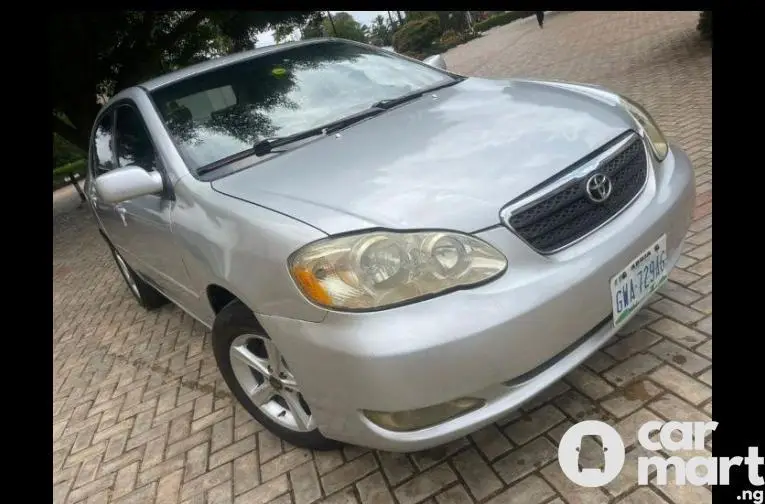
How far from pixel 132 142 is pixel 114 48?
796 centimetres

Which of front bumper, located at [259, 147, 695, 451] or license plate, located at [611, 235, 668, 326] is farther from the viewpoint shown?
license plate, located at [611, 235, 668, 326]

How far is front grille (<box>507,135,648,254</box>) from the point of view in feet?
5.90

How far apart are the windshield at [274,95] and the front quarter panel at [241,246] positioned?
0.94ft

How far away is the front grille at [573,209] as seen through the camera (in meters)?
1.80

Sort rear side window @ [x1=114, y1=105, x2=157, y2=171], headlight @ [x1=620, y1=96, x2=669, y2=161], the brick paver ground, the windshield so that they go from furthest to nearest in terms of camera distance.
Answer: rear side window @ [x1=114, y1=105, x2=157, y2=171], the windshield, headlight @ [x1=620, y1=96, x2=669, y2=161], the brick paver ground

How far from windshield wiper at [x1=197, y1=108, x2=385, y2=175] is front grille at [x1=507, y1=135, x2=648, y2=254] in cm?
110

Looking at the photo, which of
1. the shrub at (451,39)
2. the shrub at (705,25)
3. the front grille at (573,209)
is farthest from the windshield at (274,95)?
the shrub at (451,39)

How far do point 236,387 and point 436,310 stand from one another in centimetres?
122

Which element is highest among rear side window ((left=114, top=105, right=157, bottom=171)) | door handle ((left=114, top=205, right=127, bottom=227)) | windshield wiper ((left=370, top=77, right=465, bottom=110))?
rear side window ((left=114, top=105, right=157, bottom=171))

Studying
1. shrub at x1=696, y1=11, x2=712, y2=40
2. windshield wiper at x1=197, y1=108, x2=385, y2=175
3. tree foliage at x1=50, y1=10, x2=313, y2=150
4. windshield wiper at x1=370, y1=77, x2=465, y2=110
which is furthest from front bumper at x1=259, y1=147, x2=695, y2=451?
shrub at x1=696, y1=11, x2=712, y2=40

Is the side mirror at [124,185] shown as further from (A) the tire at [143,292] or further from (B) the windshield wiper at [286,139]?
(A) the tire at [143,292]

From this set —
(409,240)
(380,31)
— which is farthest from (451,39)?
(409,240)

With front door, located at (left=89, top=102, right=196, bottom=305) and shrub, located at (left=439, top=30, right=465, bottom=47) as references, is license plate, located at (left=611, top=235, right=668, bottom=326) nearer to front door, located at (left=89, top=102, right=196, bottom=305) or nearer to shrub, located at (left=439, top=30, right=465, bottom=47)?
front door, located at (left=89, top=102, right=196, bottom=305)

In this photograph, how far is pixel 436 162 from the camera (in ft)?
6.56
